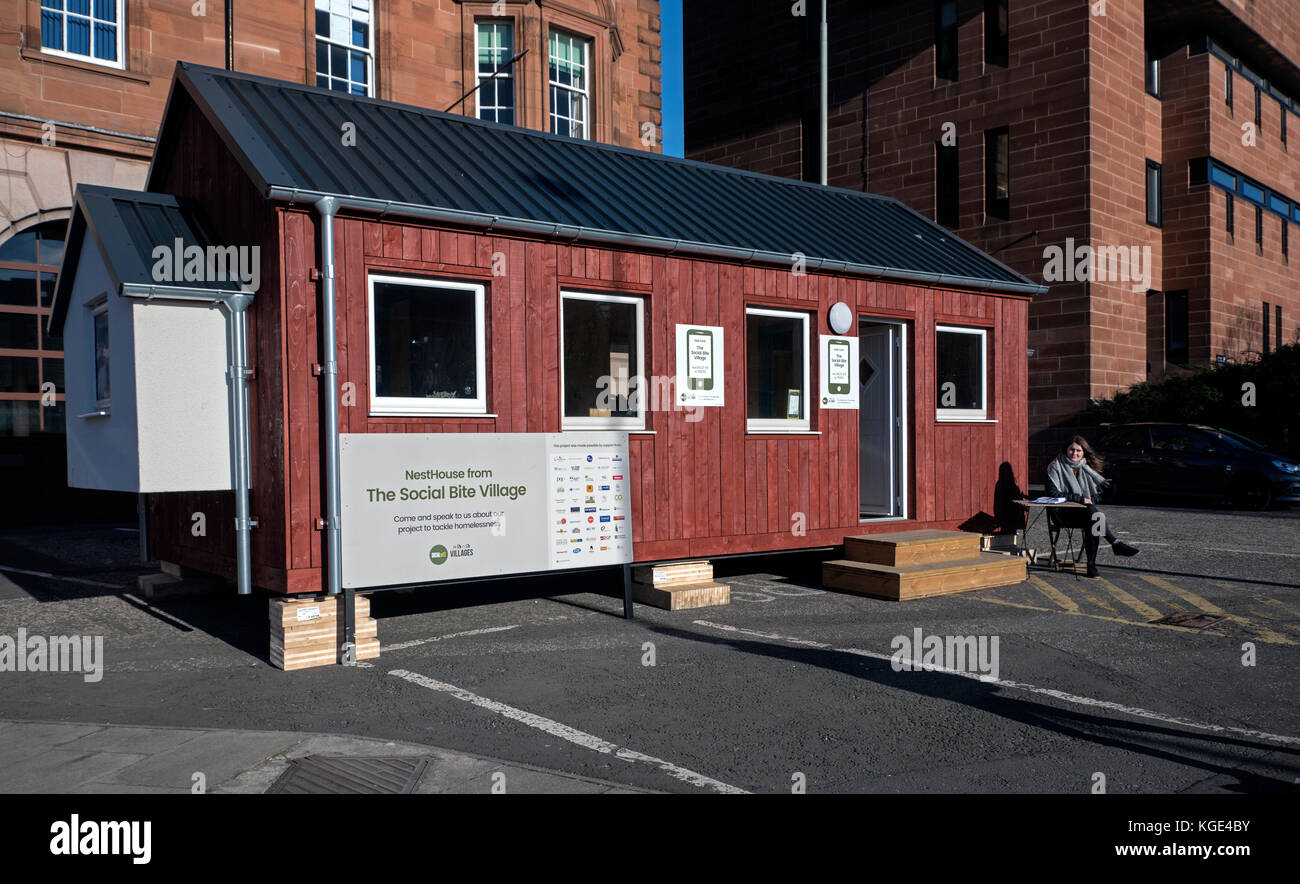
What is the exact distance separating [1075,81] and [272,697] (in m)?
22.4

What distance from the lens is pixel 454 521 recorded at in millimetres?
8047

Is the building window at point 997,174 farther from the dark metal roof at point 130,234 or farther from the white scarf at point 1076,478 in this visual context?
the dark metal roof at point 130,234

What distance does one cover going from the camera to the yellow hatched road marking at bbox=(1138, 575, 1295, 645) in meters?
7.82

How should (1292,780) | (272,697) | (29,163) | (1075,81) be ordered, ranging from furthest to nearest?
(1075,81), (29,163), (272,697), (1292,780)

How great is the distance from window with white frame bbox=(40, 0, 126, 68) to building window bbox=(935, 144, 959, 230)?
1823cm

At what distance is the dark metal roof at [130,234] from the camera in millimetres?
7539

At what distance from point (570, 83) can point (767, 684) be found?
16913 millimetres

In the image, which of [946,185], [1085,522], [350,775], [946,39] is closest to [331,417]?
[350,775]

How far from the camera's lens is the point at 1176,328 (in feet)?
90.2

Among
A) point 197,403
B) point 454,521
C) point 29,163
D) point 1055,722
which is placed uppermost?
point 29,163

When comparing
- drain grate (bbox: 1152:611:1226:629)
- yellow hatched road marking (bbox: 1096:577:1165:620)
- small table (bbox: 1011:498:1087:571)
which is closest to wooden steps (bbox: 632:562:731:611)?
yellow hatched road marking (bbox: 1096:577:1165:620)

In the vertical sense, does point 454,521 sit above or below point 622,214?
below

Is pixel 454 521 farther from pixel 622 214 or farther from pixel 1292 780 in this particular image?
pixel 1292 780
